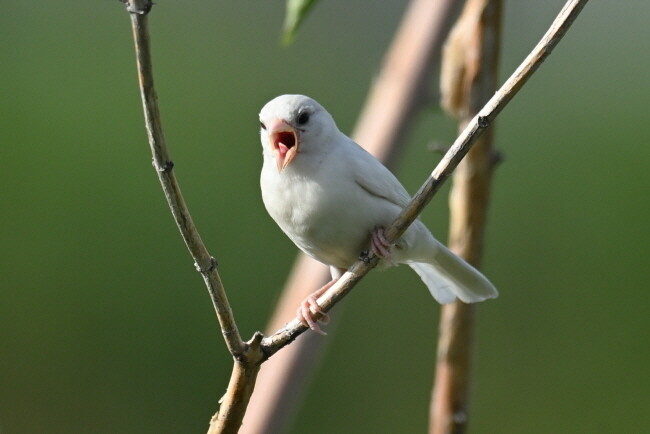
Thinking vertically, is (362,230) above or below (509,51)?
below

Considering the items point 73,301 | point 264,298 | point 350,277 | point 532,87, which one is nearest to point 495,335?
point 264,298

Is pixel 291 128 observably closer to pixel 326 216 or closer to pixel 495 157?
pixel 326 216

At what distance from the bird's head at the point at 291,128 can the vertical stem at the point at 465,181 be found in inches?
12.0

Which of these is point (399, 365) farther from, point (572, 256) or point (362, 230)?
point (362, 230)

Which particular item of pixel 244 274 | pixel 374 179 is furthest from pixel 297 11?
pixel 244 274

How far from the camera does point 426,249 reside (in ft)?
5.71

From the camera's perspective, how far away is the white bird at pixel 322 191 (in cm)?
154

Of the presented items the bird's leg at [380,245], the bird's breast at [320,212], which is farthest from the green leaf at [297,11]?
the bird's leg at [380,245]

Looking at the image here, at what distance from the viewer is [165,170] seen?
982 millimetres

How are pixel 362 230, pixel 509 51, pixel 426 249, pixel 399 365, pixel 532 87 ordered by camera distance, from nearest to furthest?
pixel 362 230 < pixel 426 249 < pixel 399 365 < pixel 532 87 < pixel 509 51

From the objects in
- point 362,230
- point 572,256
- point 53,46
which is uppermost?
point 53,46

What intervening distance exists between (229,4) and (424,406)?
249cm

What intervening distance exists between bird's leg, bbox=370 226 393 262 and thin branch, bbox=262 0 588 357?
0.19m

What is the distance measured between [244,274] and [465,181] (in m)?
1.61
